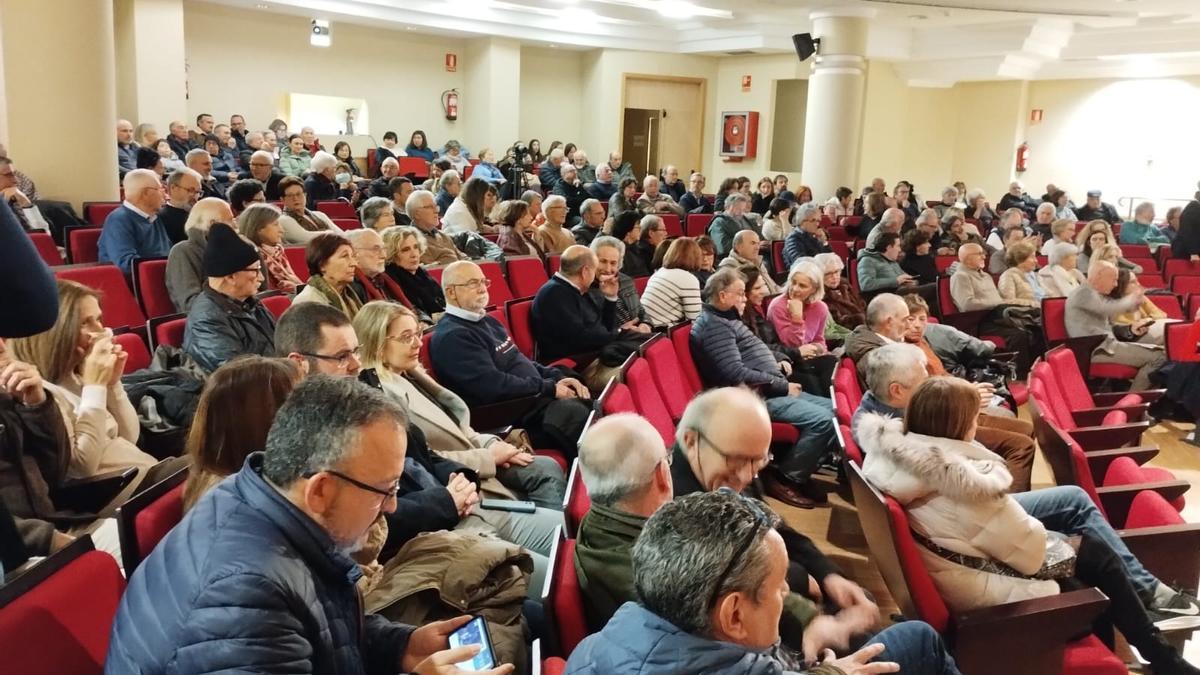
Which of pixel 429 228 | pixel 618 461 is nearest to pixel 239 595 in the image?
pixel 618 461

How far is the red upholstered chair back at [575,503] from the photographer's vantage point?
6.84ft

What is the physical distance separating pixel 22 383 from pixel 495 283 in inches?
128

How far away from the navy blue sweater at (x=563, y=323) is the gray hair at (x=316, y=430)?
3003 millimetres

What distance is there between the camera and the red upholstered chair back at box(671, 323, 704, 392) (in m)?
4.28

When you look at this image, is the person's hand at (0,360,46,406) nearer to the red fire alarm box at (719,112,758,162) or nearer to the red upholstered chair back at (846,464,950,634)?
the red upholstered chair back at (846,464,950,634)

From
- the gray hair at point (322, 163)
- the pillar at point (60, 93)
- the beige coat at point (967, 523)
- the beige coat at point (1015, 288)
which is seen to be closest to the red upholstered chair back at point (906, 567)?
the beige coat at point (967, 523)

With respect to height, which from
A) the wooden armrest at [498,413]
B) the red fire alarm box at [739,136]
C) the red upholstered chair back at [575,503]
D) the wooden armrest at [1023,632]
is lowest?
the wooden armrest at [1023,632]

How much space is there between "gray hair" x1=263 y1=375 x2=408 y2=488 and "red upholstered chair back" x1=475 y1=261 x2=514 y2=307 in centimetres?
373

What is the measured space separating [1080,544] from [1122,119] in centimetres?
1385

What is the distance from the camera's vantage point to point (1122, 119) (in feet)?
45.9

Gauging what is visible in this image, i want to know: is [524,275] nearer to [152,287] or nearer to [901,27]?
[152,287]

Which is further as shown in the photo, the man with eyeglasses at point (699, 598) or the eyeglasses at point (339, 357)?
the eyeglasses at point (339, 357)

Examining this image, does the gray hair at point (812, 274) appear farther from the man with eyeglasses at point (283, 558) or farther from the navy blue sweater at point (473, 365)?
the man with eyeglasses at point (283, 558)

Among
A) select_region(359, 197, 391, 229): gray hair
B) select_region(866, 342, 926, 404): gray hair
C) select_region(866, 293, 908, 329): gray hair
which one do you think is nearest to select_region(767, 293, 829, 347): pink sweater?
select_region(866, 293, 908, 329): gray hair
